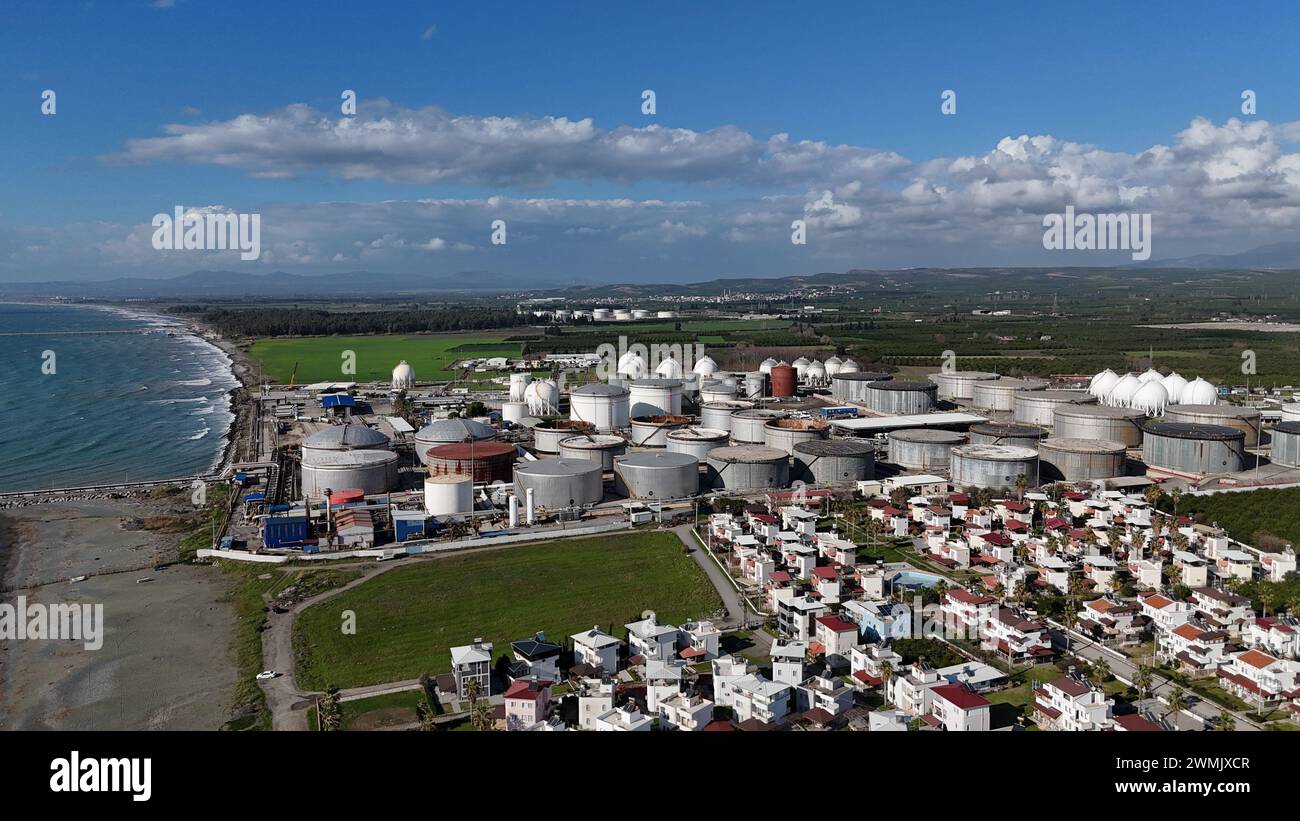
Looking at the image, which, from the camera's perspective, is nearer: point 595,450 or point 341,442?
point 341,442

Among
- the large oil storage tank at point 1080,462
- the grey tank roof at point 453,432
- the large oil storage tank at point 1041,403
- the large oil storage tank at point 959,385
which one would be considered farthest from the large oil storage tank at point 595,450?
the large oil storage tank at point 959,385

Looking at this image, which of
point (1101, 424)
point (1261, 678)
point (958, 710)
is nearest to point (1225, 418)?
point (1101, 424)

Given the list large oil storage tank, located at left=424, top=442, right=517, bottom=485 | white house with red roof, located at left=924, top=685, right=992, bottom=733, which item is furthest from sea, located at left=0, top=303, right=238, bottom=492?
white house with red roof, located at left=924, top=685, right=992, bottom=733

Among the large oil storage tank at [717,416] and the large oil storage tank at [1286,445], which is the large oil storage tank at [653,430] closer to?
the large oil storage tank at [717,416]

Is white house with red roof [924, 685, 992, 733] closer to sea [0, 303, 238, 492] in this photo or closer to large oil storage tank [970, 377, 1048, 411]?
sea [0, 303, 238, 492]

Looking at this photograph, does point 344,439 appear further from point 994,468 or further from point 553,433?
point 994,468

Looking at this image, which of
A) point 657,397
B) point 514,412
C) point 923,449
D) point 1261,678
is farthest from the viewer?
point 657,397

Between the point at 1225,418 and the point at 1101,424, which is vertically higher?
the point at 1225,418
